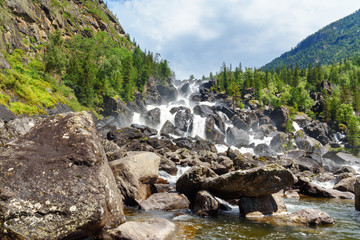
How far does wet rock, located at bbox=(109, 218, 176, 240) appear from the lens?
6578mm

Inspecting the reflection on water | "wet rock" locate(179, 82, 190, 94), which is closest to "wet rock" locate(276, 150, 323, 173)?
the reflection on water

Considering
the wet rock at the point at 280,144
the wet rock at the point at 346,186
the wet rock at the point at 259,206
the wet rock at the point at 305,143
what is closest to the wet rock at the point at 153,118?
the wet rock at the point at 280,144

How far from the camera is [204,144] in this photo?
46750 mm

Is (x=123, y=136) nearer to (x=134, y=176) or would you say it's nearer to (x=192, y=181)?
(x=134, y=176)

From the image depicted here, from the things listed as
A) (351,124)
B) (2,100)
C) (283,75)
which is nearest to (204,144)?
(2,100)

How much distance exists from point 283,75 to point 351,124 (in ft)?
250

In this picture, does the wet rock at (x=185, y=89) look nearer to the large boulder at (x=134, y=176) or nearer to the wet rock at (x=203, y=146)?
the wet rock at (x=203, y=146)

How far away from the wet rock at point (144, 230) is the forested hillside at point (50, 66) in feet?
95.5

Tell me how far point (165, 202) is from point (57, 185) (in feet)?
26.4

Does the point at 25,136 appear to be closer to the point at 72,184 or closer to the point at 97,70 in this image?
the point at 72,184

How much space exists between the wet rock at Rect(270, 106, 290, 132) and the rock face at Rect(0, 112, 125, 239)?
89657 mm

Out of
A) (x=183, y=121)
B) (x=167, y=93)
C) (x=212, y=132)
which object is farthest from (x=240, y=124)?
(x=167, y=93)

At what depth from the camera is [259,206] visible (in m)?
12.3

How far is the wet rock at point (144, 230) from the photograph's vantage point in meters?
6.58
